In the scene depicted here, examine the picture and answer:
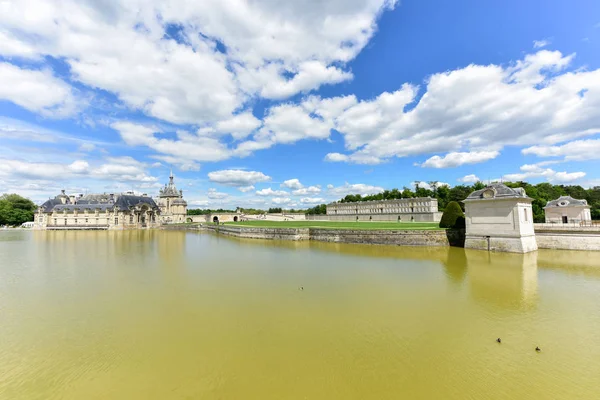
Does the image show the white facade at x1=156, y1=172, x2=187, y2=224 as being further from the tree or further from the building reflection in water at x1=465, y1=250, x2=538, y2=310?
the building reflection in water at x1=465, y1=250, x2=538, y2=310

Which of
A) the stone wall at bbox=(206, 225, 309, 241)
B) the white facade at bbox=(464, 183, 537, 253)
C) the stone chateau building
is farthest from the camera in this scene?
the stone chateau building

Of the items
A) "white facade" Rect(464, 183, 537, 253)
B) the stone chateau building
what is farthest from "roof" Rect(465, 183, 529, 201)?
the stone chateau building

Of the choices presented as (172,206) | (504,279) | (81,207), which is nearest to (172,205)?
(172,206)

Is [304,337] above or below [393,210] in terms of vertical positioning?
below

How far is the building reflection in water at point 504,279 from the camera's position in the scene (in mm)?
9484

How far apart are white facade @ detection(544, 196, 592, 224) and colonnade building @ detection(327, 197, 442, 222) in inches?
522

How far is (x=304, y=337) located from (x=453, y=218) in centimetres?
2206

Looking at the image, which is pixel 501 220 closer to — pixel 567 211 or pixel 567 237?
pixel 567 237

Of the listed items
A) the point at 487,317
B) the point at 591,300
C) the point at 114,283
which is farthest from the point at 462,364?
Answer: the point at 114,283

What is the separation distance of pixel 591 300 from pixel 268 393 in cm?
1110

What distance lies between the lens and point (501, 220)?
1972cm

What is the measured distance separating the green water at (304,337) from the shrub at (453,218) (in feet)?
34.7

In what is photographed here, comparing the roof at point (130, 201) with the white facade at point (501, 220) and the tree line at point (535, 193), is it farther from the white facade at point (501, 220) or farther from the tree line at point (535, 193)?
the white facade at point (501, 220)

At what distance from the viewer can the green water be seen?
16.0 feet
